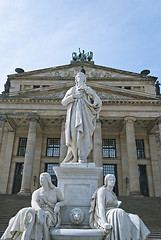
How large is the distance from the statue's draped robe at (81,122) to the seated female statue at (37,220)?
1397 mm

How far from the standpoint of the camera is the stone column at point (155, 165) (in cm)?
3060

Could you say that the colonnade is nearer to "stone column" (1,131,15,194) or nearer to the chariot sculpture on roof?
"stone column" (1,131,15,194)

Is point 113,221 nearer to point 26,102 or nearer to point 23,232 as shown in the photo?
point 23,232

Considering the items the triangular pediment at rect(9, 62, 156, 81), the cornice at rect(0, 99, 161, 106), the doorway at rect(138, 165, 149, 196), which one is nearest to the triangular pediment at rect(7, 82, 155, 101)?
the cornice at rect(0, 99, 161, 106)

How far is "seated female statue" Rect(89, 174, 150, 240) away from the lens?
12.9 feet

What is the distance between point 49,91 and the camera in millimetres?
31406

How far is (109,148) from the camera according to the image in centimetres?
3425

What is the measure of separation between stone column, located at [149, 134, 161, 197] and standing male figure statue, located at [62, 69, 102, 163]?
27.3 metres

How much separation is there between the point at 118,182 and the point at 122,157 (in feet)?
11.1

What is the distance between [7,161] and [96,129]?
42.1ft

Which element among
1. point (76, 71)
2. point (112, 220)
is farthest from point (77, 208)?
point (76, 71)

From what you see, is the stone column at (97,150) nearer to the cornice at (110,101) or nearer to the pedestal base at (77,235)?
the cornice at (110,101)

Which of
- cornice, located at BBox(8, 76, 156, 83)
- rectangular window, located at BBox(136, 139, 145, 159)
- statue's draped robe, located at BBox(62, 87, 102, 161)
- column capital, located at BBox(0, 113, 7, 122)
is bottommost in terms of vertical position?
statue's draped robe, located at BBox(62, 87, 102, 161)

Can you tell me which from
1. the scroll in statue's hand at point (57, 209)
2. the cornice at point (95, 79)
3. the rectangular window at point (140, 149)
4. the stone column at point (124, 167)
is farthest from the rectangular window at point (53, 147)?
the scroll in statue's hand at point (57, 209)
